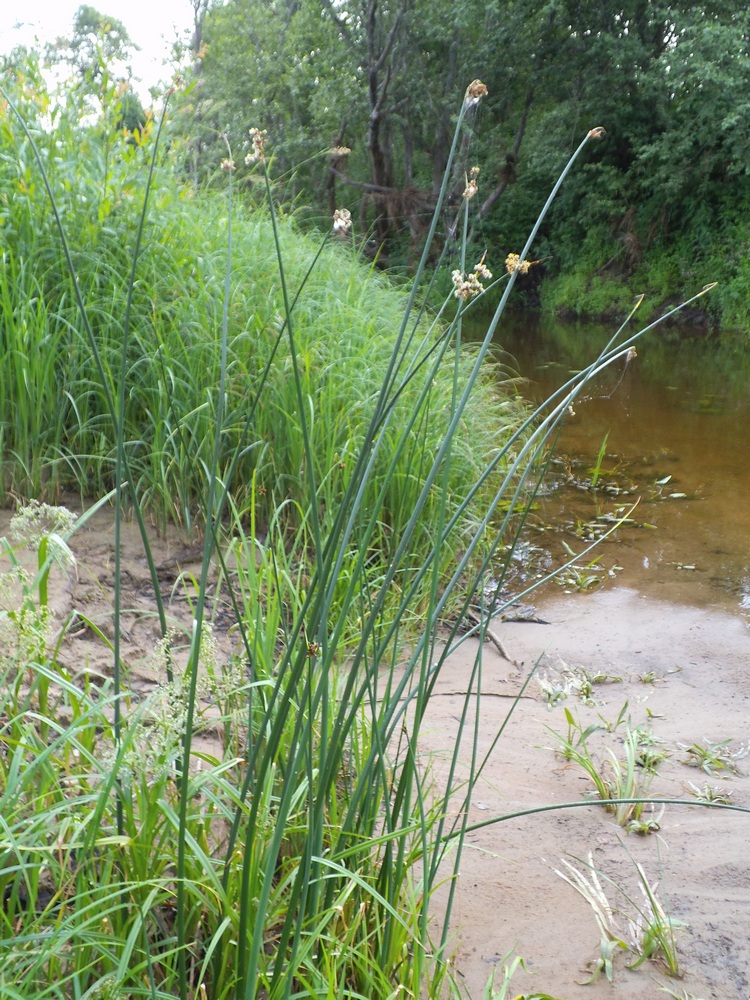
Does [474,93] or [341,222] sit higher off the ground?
[474,93]

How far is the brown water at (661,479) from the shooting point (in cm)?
372

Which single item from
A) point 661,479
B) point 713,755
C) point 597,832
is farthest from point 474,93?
point 661,479

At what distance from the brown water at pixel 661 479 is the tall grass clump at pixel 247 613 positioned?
446 mm

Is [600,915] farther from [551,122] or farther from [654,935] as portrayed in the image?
[551,122]

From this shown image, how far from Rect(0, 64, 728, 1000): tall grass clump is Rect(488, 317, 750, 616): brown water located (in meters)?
0.45

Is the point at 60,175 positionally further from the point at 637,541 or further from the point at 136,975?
the point at 637,541

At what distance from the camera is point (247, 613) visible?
5.43 ft

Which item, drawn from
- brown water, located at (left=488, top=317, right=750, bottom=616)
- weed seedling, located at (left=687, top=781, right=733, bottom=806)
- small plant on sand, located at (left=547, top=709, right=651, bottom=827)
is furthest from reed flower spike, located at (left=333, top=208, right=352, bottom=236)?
brown water, located at (left=488, top=317, right=750, bottom=616)

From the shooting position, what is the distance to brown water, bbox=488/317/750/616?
3.72 meters

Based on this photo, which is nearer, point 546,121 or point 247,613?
point 247,613

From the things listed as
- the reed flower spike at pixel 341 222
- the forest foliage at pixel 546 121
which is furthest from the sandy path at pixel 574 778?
the forest foliage at pixel 546 121

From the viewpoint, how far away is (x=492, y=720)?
7.54 feet

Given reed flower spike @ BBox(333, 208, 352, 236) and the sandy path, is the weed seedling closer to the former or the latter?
the sandy path

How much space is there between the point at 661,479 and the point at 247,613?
390 centimetres
